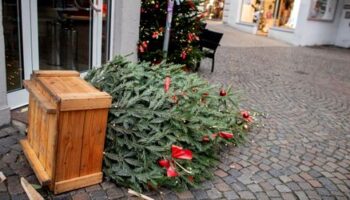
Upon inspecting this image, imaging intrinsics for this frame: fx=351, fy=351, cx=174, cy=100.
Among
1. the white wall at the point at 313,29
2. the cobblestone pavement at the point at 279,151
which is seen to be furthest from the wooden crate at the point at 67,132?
the white wall at the point at 313,29

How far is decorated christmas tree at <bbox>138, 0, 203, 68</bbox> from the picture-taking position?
271 inches

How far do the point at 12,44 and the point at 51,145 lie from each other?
85.9 inches

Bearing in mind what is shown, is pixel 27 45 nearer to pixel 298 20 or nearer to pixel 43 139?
pixel 43 139

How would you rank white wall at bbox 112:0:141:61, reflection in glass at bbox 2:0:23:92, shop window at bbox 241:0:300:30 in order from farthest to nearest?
shop window at bbox 241:0:300:30 < white wall at bbox 112:0:141:61 < reflection in glass at bbox 2:0:23:92

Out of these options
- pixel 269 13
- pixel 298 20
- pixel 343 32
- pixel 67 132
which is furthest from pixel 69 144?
pixel 343 32

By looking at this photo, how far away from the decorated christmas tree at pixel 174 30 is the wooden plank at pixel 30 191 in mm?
4124

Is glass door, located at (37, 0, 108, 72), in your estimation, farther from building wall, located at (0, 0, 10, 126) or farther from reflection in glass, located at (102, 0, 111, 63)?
building wall, located at (0, 0, 10, 126)

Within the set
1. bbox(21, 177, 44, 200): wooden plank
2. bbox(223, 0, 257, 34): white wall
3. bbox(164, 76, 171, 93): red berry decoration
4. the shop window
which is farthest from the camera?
bbox(223, 0, 257, 34): white wall

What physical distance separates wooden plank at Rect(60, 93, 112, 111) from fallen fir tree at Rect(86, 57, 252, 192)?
0.36 meters

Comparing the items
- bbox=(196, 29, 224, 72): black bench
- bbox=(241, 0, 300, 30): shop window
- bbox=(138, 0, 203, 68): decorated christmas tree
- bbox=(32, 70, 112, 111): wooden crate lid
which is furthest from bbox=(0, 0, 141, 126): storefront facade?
bbox=(241, 0, 300, 30): shop window

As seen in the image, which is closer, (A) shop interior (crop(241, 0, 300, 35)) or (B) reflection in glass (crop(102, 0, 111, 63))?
(B) reflection in glass (crop(102, 0, 111, 63))

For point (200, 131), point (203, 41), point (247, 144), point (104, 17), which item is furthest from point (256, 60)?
point (200, 131)

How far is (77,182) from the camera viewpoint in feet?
9.53

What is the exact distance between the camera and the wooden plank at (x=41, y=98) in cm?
263
